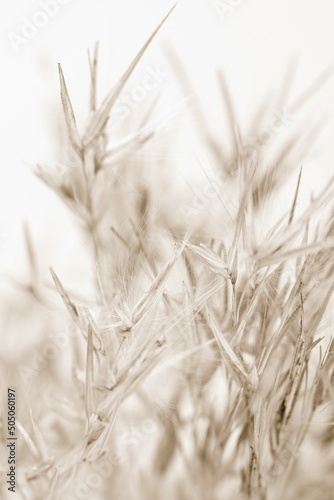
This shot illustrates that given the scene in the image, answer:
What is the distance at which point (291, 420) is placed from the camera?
266 millimetres

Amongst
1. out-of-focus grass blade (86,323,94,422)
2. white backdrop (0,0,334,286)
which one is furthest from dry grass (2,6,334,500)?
white backdrop (0,0,334,286)

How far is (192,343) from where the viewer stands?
291 mm

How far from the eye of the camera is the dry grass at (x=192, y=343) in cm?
26

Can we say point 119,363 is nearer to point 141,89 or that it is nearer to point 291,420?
point 291,420

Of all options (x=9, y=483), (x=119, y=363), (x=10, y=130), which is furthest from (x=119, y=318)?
(x=10, y=130)

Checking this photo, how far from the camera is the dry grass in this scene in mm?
255

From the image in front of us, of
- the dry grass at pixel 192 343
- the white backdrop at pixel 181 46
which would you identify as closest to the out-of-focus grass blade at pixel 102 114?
the dry grass at pixel 192 343

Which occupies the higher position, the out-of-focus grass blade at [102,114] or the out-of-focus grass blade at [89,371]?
the out-of-focus grass blade at [102,114]

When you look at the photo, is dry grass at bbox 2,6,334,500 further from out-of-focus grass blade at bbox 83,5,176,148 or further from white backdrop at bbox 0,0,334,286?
white backdrop at bbox 0,0,334,286

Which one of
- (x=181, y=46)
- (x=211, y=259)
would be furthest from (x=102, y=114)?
(x=181, y=46)

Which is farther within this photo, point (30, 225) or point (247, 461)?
point (30, 225)

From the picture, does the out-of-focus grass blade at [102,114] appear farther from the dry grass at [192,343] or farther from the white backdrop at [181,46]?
the white backdrop at [181,46]

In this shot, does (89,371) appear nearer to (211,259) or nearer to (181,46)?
(211,259)

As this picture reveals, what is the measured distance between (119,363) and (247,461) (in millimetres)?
88
